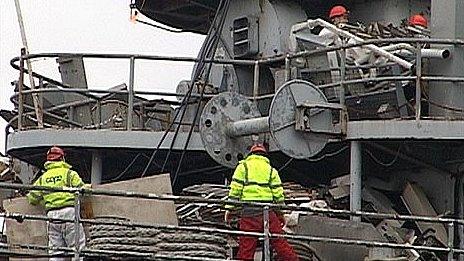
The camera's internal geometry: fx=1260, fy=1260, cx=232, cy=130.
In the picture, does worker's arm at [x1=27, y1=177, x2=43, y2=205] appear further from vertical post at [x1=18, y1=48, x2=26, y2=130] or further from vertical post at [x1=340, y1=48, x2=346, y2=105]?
vertical post at [x1=340, y1=48, x2=346, y2=105]

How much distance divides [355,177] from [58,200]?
317 centimetres

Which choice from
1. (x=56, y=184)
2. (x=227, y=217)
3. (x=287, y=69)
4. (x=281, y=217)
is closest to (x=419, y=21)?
(x=287, y=69)

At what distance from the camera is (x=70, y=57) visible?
15.5 m

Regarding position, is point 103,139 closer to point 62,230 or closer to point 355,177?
point 62,230

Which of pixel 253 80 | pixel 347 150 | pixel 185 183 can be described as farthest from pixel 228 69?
pixel 347 150

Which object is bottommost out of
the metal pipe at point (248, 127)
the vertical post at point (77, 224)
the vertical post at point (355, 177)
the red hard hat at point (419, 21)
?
the vertical post at point (77, 224)

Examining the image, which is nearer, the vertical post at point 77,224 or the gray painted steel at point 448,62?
the vertical post at point 77,224

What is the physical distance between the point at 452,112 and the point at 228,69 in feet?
11.6

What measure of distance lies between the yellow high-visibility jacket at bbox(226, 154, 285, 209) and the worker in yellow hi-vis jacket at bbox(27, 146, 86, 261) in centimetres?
156

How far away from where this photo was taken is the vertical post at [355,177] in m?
13.3

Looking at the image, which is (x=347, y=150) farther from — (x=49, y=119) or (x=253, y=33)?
(x=49, y=119)

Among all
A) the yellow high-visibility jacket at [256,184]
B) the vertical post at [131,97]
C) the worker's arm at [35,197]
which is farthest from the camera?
the vertical post at [131,97]

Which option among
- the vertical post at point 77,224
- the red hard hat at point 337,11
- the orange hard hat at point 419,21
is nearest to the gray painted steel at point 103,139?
the red hard hat at point 337,11

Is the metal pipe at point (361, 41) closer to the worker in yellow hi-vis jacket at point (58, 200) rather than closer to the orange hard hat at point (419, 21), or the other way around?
the orange hard hat at point (419, 21)
